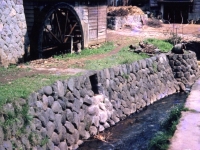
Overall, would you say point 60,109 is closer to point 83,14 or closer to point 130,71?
point 130,71

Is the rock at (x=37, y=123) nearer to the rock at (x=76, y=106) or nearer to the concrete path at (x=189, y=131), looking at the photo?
the rock at (x=76, y=106)

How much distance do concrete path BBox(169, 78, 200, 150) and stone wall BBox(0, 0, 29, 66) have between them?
764cm

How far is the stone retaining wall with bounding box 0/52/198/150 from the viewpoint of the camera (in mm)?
7363

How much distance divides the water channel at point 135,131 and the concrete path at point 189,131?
289cm

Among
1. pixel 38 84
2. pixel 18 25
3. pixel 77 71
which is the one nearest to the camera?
pixel 38 84

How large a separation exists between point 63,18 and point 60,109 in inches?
299

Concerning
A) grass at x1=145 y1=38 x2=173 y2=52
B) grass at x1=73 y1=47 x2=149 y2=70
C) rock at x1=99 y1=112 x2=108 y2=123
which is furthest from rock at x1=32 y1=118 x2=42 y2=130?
grass at x1=145 y1=38 x2=173 y2=52

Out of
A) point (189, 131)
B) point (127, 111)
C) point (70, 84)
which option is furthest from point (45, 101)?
point (127, 111)

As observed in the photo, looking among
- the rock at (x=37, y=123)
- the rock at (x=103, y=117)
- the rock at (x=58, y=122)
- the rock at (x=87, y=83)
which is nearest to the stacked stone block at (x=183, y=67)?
the rock at (x=103, y=117)

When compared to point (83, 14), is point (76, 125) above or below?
below

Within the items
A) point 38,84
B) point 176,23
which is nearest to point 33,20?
point 38,84

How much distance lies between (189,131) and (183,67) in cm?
1059

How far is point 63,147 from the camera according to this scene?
8250 mm

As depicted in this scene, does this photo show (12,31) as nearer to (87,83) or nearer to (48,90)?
(87,83)
